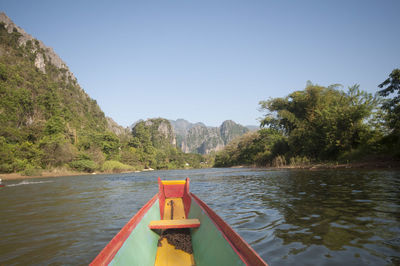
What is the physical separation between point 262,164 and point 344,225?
33.7 m

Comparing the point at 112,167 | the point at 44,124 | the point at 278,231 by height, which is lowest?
the point at 112,167

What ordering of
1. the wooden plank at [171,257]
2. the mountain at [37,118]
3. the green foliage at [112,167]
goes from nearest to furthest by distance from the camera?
1. the wooden plank at [171,257]
2. the mountain at [37,118]
3. the green foliage at [112,167]

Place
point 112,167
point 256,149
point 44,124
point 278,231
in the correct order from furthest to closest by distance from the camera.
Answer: point 112,167
point 256,149
point 44,124
point 278,231

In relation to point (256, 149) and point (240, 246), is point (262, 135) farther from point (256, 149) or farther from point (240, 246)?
point (240, 246)

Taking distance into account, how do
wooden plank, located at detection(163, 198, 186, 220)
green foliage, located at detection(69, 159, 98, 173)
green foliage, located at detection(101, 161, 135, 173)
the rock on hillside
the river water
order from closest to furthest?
1. the river water
2. wooden plank, located at detection(163, 198, 186, 220)
3. green foliage, located at detection(69, 159, 98, 173)
4. green foliage, located at detection(101, 161, 135, 173)
5. the rock on hillside

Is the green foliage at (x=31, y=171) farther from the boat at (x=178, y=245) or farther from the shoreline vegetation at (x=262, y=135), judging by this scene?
the boat at (x=178, y=245)

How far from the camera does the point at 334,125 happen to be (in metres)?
20.1

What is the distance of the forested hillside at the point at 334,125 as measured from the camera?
53.7 feet

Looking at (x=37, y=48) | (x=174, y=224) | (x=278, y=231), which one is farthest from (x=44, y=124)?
(x=37, y=48)

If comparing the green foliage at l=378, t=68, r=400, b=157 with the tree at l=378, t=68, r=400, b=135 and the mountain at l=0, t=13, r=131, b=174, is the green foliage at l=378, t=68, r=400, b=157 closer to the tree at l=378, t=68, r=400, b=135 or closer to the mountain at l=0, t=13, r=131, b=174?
the tree at l=378, t=68, r=400, b=135

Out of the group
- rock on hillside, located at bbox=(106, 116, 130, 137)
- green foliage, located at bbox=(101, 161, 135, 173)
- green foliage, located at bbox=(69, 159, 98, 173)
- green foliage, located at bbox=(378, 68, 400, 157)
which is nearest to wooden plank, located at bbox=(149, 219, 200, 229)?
green foliage, located at bbox=(378, 68, 400, 157)

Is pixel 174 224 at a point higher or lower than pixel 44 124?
lower

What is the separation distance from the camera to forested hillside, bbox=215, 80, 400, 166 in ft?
53.7

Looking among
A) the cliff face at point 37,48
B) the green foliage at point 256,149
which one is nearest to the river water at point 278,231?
the green foliage at point 256,149
